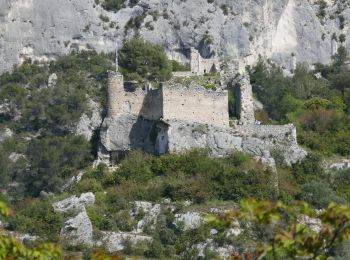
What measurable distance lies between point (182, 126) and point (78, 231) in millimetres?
5349

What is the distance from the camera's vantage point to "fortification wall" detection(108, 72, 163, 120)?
3900 cm

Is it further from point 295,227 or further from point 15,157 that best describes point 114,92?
point 295,227

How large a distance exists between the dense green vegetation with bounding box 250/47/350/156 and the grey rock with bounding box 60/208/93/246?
9.79m

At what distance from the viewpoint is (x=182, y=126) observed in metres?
38.0

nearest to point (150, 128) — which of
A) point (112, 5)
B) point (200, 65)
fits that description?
point (200, 65)

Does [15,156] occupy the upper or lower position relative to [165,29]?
lower

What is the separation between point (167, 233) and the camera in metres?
35.0

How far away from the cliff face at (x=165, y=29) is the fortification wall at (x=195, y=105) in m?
11.7

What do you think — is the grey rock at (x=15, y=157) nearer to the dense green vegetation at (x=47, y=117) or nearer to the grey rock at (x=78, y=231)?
the dense green vegetation at (x=47, y=117)

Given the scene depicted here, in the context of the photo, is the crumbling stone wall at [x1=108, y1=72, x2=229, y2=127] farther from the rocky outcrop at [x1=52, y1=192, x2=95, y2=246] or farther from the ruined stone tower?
the rocky outcrop at [x1=52, y1=192, x2=95, y2=246]

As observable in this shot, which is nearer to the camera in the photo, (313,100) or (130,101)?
(130,101)

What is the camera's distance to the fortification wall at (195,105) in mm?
38188

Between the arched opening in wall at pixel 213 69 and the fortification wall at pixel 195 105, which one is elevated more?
the arched opening in wall at pixel 213 69

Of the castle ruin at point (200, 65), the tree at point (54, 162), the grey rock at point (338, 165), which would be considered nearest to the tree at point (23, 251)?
the grey rock at point (338, 165)
